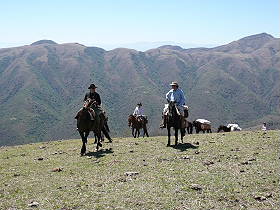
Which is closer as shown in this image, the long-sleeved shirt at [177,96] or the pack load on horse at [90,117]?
the pack load on horse at [90,117]

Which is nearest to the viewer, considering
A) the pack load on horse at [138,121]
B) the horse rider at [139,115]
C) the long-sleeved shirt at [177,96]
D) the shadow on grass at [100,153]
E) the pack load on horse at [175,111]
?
the shadow on grass at [100,153]

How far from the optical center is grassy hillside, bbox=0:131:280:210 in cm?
1179

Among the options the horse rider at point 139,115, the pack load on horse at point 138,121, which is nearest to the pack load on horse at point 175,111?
the pack load on horse at point 138,121

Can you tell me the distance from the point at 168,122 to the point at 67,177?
9657 mm

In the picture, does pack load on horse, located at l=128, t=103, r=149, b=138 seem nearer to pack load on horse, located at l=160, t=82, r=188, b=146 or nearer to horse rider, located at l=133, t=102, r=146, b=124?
horse rider, located at l=133, t=102, r=146, b=124

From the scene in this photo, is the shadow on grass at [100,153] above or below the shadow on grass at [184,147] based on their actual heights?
below

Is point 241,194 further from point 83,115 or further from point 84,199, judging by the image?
point 83,115

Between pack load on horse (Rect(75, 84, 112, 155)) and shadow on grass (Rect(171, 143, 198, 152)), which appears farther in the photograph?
pack load on horse (Rect(75, 84, 112, 155))

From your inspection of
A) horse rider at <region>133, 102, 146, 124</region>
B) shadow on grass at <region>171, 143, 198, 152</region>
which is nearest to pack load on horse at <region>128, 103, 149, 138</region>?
horse rider at <region>133, 102, 146, 124</region>

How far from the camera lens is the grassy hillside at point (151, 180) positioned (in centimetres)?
1179

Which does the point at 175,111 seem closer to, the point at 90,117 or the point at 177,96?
the point at 177,96

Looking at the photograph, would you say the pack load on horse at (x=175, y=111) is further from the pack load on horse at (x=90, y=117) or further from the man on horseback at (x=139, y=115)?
the man on horseback at (x=139, y=115)

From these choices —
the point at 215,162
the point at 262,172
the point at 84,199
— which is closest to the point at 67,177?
the point at 84,199

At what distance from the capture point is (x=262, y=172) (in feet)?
48.0
